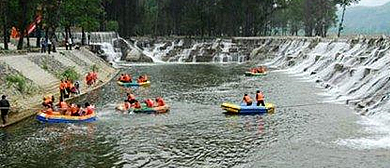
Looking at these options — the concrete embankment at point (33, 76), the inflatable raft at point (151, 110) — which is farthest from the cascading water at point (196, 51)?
the inflatable raft at point (151, 110)

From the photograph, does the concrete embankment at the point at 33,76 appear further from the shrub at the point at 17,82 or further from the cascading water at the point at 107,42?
the cascading water at the point at 107,42

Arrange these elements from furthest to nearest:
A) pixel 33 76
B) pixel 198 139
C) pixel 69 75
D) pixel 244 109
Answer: pixel 69 75 < pixel 33 76 < pixel 244 109 < pixel 198 139

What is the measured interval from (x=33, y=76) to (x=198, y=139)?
2095 cm

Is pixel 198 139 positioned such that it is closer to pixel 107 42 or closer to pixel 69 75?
pixel 69 75

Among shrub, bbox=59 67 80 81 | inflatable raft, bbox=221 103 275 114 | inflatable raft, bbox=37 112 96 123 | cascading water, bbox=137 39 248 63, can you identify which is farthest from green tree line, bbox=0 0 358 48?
inflatable raft, bbox=37 112 96 123

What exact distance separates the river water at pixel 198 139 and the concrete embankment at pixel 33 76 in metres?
3.62

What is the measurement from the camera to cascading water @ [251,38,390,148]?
31.3 metres

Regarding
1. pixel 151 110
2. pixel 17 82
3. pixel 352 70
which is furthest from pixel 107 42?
pixel 151 110

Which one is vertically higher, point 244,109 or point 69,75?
point 69,75

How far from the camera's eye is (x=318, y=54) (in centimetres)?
6994

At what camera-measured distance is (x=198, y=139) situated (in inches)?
1051

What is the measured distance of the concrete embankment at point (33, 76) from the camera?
34062 mm

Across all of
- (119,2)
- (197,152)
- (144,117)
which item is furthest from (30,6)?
(119,2)

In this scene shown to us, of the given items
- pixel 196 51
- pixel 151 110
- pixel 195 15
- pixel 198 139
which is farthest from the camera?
pixel 195 15
